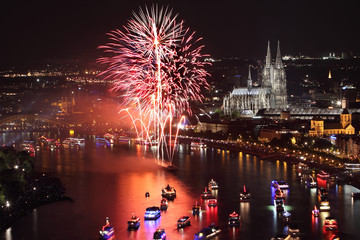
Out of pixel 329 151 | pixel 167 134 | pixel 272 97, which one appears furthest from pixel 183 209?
pixel 272 97

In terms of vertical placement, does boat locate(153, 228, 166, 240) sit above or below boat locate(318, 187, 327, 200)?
below

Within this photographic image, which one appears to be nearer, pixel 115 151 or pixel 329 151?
pixel 329 151

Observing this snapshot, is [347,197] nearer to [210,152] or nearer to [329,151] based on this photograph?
[329,151]

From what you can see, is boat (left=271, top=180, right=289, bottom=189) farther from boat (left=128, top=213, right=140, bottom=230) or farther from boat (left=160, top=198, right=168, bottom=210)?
boat (left=128, top=213, right=140, bottom=230)

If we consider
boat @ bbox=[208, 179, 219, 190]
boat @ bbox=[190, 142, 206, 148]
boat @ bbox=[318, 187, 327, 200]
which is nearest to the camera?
boat @ bbox=[318, 187, 327, 200]

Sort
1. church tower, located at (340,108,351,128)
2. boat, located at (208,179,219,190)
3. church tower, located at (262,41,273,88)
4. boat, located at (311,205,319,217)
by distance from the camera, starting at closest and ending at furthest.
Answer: boat, located at (311,205,319,217) → boat, located at (208,179,219,190) → church tower, located at (340,108,351,128) → church tower, located at (262,41,273,88)

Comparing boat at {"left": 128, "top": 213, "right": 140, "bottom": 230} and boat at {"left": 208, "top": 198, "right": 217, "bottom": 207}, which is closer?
boat at {"left": 128, "top": 213, "right": 140, "bottom": 230}

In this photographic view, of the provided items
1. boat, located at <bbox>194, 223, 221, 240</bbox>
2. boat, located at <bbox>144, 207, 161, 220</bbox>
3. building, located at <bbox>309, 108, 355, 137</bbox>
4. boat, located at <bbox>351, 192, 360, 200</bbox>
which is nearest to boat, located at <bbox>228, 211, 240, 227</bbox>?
boat, located at <bbox>194, 223, 221, 240</bbox>
